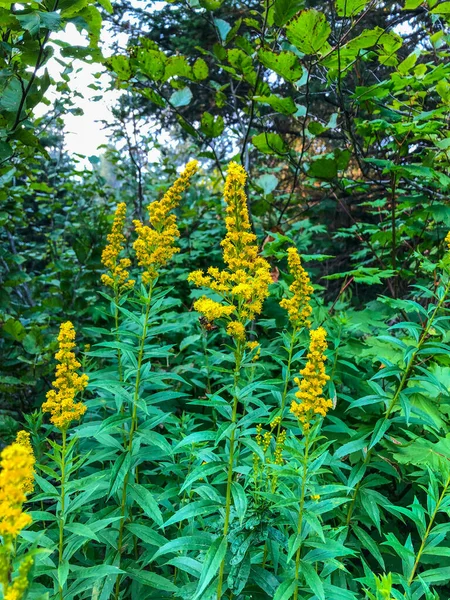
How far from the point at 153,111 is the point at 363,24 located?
11.4 feet

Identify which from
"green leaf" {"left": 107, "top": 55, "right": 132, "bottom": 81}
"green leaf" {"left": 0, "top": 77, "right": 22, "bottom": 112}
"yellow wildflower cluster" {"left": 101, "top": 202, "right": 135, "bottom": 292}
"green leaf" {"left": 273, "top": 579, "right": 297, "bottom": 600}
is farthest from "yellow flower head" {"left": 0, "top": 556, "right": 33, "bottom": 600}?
"green leaf" {"left": 107, "top": 55, "right": 132, "bottom": 81}

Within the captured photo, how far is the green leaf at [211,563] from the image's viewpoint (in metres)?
1.40

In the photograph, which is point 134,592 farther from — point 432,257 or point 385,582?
point 432,257

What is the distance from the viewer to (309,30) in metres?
2.43

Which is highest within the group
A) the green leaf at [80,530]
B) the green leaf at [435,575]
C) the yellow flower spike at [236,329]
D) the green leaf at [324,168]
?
the green leaf at [324,168]

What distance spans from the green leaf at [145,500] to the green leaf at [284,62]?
2510mm

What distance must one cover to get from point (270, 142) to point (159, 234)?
57.4 inches

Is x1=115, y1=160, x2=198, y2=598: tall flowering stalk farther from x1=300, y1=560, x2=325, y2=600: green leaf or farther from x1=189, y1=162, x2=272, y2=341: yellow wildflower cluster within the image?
x1=300, y1=560, x2=325, y2=600: green leaf

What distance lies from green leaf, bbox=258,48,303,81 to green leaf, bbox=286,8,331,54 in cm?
9

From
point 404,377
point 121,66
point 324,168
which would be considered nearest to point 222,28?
point 121,66

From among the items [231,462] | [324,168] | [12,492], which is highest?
[324,168]

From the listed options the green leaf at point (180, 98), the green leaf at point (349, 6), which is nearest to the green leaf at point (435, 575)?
the green leaf at point (349, 6)

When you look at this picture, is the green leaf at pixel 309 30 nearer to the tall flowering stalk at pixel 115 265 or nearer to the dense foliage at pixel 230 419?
the dense foliage at pixel 230 419

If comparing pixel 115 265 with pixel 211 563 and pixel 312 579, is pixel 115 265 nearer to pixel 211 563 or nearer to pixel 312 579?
pixel 211 563
